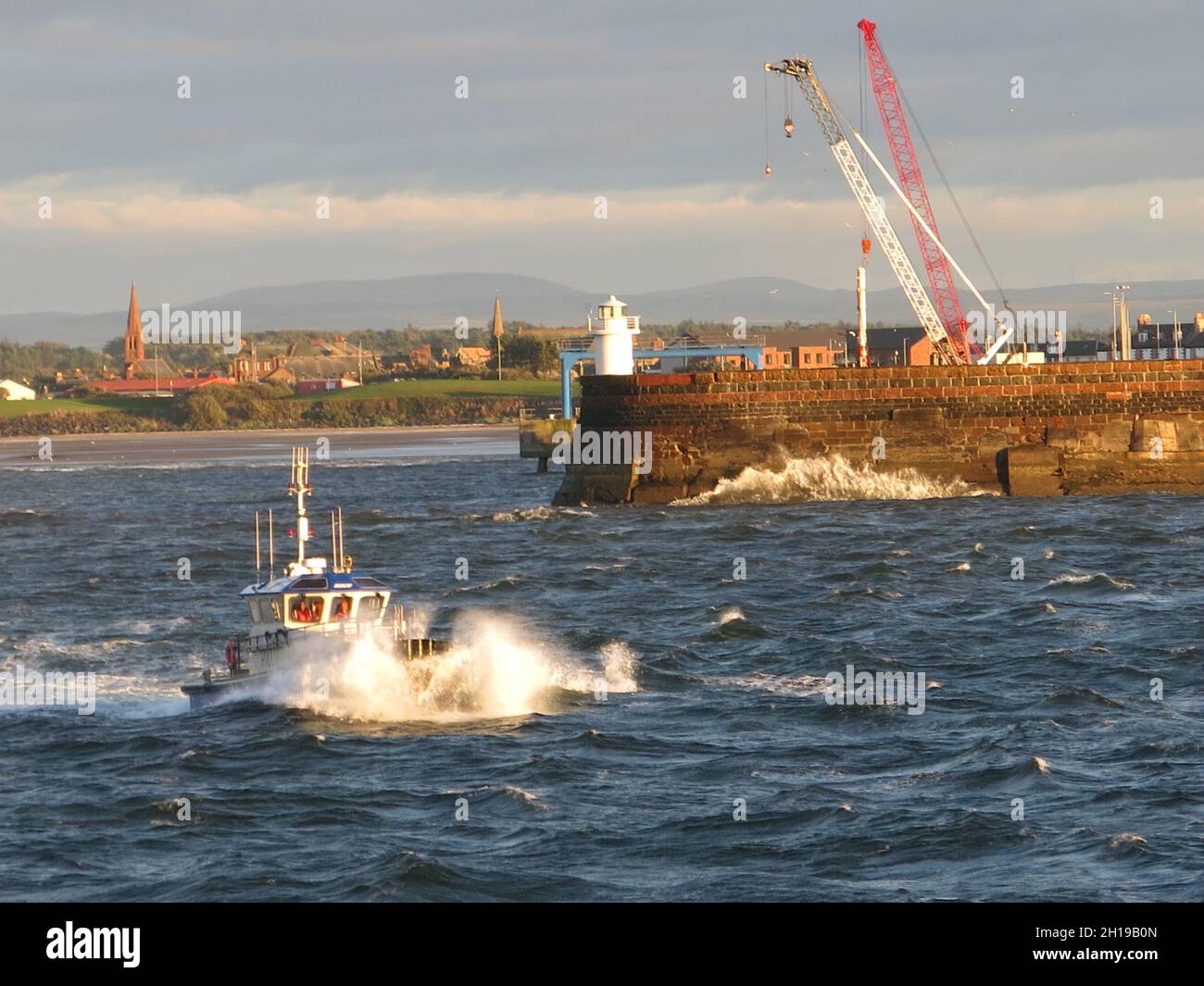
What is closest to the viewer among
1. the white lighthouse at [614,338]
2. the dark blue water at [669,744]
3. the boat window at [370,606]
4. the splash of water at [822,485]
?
the dark blue water at [669,744]

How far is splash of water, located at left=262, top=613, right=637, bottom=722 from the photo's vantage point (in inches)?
1204

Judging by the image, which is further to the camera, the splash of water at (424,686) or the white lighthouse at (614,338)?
the white lighthouse at (614,338)

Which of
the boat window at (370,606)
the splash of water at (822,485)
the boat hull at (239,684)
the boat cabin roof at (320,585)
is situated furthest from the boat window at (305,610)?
the splash of water at (822,485)

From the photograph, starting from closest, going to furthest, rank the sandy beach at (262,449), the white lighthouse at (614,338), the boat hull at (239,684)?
the boat hull at (239,684)
the white lighthouse at (614,338)
the sandy beach at (262,449)

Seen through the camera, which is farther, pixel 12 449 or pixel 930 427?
pixel 12 449

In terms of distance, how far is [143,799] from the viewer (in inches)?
990

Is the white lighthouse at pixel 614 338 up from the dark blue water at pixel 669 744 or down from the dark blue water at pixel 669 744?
up

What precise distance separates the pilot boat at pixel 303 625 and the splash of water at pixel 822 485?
37.9m

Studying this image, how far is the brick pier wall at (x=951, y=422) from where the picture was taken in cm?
6806

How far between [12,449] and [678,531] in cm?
14509

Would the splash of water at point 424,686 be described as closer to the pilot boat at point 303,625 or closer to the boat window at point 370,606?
the pilot boat at point 303,625
